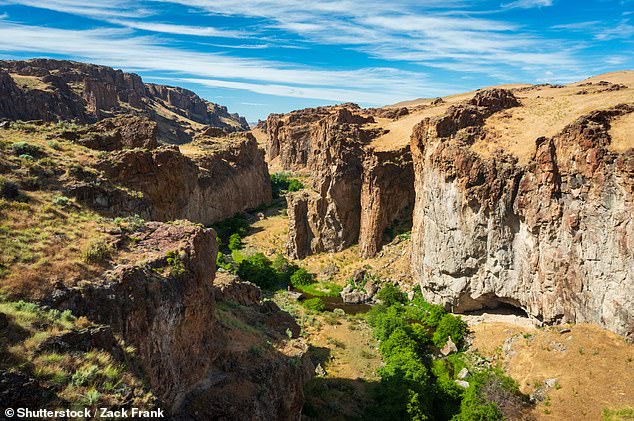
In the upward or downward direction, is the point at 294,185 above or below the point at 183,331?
below

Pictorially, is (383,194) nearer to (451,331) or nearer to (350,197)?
(350,197)

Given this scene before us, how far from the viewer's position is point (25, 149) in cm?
2045

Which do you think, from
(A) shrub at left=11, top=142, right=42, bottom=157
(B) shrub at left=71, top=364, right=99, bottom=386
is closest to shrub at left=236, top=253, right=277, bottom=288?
(A) shrub at left=11, top=142, right=42, bottom=157

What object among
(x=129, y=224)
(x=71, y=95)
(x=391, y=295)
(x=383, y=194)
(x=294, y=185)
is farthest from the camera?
(x=71, y=95)

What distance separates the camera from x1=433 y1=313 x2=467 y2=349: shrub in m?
37.3

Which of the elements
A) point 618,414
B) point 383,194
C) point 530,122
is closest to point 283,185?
point 383,194

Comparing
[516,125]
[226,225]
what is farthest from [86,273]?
[226,225]

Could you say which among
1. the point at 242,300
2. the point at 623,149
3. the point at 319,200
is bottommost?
the point at 242,300

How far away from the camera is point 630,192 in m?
28.9

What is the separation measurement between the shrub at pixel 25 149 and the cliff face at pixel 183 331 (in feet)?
28.0

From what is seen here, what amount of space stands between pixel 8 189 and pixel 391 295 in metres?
38.7

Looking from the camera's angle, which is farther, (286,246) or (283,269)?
(286,246)

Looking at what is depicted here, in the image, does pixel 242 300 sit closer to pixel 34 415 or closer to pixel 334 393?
pixel 334 393

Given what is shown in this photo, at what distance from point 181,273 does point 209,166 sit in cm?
5993
